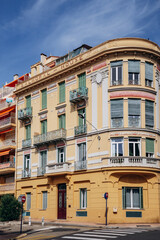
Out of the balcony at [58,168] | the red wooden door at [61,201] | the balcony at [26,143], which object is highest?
the balcony at [26,143]

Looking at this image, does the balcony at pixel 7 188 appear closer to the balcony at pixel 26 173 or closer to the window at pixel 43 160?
the balcony at pixel 26 173

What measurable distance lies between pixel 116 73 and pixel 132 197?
10552 millimetres

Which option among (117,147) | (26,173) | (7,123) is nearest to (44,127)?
(26,173)

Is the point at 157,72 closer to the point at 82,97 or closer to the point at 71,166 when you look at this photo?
the point at 82,97

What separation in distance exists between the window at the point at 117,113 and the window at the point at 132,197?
5.36m

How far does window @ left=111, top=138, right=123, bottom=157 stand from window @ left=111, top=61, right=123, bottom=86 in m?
4.90

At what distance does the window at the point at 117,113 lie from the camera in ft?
99.9

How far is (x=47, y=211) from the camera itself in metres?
35.1

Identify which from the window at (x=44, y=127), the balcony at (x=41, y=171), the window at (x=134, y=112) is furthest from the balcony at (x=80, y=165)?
the window at (x=44, y=127)

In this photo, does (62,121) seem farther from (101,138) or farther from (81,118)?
(101,138)

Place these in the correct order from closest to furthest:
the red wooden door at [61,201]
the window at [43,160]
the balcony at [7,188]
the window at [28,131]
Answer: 1. the red wooden door at [61,201]
2. the window at [43,160]
3. the window at [28,131]
4. the balcony at [7,188]

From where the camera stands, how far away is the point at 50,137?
35.9 metres

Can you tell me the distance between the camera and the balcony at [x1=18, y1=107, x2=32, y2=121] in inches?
1561

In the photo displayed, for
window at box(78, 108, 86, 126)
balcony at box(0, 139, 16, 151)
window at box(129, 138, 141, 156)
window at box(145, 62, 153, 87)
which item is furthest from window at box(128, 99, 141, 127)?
balcony at box(0, 139, 16, 151)
